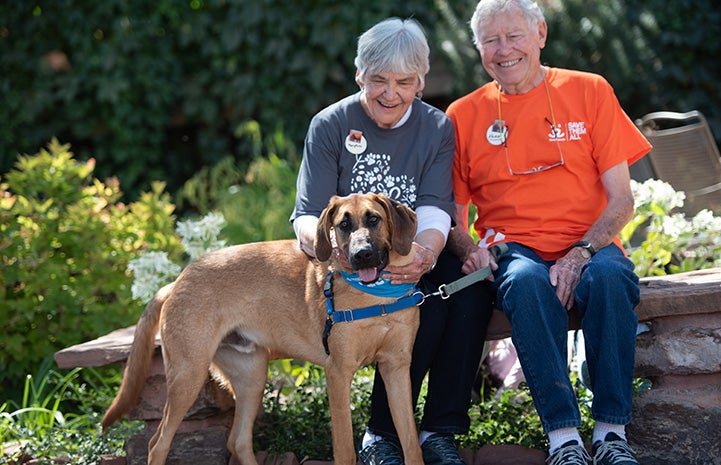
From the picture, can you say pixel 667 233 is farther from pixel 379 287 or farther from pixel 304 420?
pixel 304 420

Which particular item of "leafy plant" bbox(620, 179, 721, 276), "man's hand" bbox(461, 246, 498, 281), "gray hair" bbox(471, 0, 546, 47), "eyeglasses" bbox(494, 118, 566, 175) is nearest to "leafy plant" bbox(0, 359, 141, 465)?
"man's hand" bbox(461, 246, 498, 281)

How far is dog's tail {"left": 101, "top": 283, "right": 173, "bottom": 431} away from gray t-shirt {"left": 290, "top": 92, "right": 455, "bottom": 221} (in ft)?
2.57

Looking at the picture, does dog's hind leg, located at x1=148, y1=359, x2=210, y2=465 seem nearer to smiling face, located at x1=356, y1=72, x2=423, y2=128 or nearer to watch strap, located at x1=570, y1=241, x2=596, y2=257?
smiling face, located at x1=356, y1=72, x2=423, y2=128

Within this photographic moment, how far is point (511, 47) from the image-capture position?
12.8ft

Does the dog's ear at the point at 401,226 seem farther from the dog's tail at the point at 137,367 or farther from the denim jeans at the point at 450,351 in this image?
the dog's tail at the point at 137,367

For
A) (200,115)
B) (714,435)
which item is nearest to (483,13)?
(714,435)

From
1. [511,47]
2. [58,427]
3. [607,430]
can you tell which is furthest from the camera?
[58,427]

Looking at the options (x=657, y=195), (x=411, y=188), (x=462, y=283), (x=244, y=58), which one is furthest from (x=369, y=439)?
(x=244, y=58)

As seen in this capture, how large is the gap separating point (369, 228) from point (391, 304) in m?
0.34

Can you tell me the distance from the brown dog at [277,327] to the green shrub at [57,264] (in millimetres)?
1490

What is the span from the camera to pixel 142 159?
8.16 m

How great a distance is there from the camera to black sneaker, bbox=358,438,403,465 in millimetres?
3670

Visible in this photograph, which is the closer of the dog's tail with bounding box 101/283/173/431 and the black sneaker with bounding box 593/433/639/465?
the black sneaker with bounding box 593/433/639/465

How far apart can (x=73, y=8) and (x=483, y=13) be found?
5061mm
